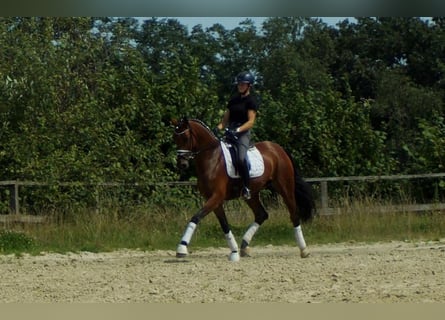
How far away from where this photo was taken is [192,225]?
10016mm

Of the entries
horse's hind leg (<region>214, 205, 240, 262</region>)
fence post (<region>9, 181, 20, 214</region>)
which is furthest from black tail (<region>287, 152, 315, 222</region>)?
fence post (<region>9, 181, 20, 214</region>)

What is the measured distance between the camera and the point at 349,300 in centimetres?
574

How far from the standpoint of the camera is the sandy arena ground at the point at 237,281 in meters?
6.23

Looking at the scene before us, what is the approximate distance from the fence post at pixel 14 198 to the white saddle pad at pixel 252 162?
5.73 meters

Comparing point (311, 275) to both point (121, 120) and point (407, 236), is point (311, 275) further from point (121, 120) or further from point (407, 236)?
point (121, 120)

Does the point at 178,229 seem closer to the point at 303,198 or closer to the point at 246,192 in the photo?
the point at 303,198

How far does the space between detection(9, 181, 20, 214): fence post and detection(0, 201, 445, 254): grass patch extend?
1.96 feet

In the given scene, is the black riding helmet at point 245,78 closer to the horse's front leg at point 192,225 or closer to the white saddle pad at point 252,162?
the white saddle pad at point 252,162

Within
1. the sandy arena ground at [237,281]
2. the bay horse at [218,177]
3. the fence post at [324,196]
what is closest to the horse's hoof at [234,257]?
the bay horse at [218,177]

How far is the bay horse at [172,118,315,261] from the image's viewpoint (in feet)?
33.7

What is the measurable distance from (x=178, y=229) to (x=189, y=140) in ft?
13.3

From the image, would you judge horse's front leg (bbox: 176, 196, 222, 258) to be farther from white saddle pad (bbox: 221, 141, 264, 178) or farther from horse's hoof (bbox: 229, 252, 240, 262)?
horse's hoof (bbox: 229, 252, 240, 262)

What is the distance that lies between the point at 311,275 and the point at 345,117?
11011 millimetres

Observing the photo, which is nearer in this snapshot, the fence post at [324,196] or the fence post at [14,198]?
the fence post at [14,198]
